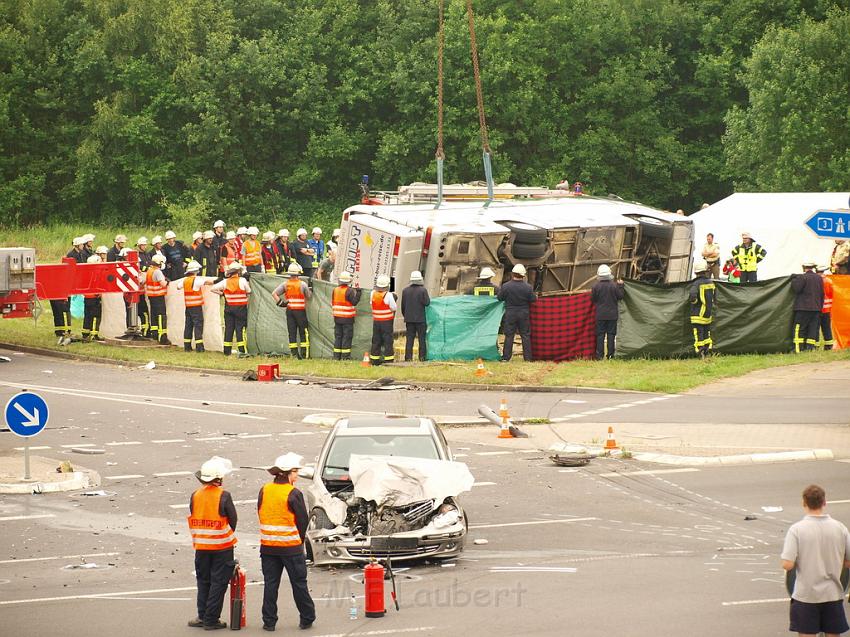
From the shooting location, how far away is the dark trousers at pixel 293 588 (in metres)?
12.3

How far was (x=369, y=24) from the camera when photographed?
66.2 meters

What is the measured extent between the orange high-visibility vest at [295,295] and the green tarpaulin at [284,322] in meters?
0.42

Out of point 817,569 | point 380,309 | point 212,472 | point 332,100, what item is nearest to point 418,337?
point 380,309

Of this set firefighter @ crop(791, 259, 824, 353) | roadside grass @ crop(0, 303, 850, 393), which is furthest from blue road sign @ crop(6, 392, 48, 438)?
firefighter @ crop(791, 259, 824, 353)

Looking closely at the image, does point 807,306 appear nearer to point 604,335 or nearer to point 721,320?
point 721,320

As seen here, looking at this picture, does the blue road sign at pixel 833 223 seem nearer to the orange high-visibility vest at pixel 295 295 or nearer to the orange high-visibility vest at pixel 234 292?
the orange high-visibility vest at pixel 295 295

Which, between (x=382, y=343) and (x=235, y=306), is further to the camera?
(x=235, y=306)

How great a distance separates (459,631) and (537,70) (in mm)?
52912

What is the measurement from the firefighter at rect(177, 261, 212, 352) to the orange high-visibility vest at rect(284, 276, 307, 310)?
90.2 inches

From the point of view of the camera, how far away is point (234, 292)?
30375 mm

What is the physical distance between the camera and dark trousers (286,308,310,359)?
30312mm

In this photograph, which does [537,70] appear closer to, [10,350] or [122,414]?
[10,350]

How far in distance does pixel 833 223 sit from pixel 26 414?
1091 cm

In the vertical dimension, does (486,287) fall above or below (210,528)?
above
